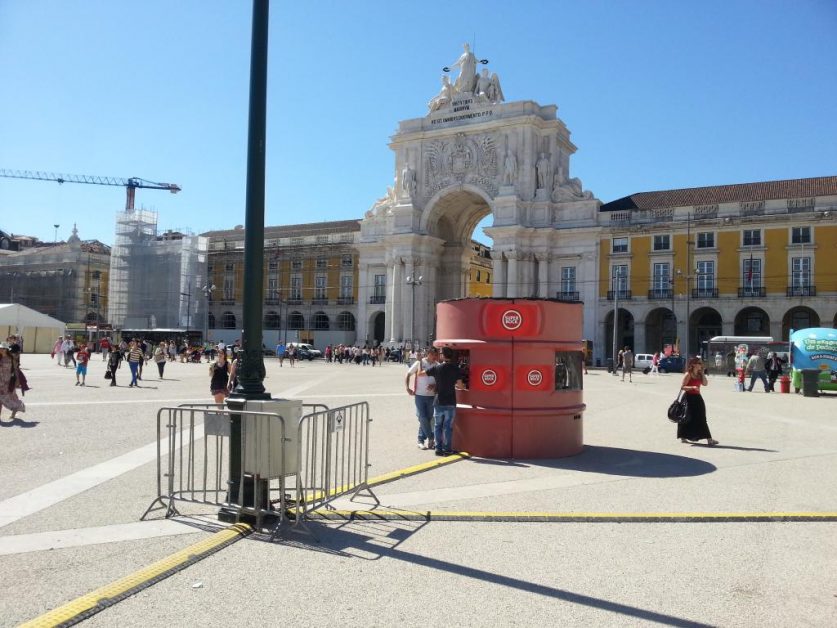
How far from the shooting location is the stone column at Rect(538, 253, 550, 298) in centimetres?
5638

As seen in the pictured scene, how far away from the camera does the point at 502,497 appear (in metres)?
7.40

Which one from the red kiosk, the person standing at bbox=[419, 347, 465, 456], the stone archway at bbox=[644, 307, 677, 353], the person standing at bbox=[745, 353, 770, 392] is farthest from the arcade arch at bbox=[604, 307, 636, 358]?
the person standing at bbox=[419, 347, 465, 456]

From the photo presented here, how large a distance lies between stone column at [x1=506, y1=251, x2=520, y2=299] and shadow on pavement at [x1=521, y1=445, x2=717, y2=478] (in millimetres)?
45164

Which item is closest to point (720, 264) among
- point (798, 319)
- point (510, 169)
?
point (798, 319)

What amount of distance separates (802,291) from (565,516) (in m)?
49.4

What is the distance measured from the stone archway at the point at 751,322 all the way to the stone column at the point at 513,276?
16.1 meters

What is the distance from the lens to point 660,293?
53.1 m

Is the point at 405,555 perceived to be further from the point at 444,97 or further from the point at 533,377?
the point at 444,97

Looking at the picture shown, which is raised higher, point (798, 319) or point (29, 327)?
point (798, 319)

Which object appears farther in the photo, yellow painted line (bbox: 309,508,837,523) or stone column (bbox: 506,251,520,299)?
stone column (bbox: 506,251,520,299)

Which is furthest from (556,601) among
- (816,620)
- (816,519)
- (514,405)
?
(514,405)

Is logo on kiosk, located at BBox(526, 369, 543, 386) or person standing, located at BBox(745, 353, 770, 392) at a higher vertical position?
logo on kiosk, located at BBox(526, 369, 543, 386)

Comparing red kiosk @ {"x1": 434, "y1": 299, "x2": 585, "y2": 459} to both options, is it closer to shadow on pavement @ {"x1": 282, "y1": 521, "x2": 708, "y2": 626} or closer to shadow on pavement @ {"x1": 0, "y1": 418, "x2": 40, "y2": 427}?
shadow on pavement @ {"x1": 282, "y1": 521, "x2": 708, "y2": 626}

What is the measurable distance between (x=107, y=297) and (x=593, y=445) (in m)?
77.0
